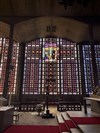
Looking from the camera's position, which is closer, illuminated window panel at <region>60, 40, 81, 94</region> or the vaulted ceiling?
the vaulted ceiling

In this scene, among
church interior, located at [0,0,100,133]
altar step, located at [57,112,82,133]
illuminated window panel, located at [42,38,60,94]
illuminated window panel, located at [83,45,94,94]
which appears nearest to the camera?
altar step, located at [57,112,82,133]

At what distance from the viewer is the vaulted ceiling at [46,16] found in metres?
9.12

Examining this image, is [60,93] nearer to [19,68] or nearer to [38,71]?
[38,71]

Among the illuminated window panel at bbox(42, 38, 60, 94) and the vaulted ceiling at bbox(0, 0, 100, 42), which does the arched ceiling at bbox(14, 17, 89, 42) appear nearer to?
the vaulted ceiling at bbox(0, 0, 100, 42)

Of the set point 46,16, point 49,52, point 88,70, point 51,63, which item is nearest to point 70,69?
point 88,70

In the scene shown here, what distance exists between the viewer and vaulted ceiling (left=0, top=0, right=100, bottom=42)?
29.9 ft

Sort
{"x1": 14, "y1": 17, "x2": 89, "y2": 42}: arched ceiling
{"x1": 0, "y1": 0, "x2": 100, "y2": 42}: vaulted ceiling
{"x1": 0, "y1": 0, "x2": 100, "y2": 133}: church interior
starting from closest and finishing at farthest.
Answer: {"x1": 0, "y1": 0, "x2": 100, "y2": 42}: vaulted ceiling, {"x1": 0, "y1": 0, "x2": 100, "y2": 133}: church interior, {"x1": 14, "y1": 17, "x2": 89, "y2": 42}: arched ceiling

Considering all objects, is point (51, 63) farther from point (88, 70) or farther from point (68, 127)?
point (68, 127)

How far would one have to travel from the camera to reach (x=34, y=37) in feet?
43.7

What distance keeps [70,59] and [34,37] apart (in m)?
3.91

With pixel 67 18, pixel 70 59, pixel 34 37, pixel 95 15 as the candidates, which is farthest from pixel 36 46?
pixel 95 15

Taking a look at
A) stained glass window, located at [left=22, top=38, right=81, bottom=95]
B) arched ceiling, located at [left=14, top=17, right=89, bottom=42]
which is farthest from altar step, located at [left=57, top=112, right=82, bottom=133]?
stained glass window, located at [left=22, top=38, right=81, bottom=95]

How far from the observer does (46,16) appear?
32.6ft

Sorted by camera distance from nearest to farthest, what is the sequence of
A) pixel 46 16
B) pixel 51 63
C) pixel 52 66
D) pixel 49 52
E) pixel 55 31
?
pixel 46 16 → pixel 51 63 → pixel 55 31 → pixel 49 52 → pixel 52 66
